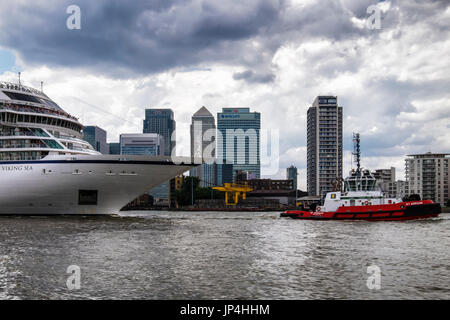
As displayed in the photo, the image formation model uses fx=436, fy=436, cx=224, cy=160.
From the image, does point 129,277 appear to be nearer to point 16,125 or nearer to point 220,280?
point 220,280

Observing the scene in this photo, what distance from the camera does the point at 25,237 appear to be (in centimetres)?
2572

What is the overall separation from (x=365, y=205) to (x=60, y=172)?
104ft

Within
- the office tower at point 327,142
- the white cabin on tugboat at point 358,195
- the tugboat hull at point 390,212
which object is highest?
the office tower at point 327,142

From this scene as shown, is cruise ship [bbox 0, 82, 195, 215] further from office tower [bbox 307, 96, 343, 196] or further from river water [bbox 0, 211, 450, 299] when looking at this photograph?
office tower [bbox 307, 96, 343, 196]

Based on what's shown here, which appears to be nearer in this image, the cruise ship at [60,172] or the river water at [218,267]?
the river water at [218,267]

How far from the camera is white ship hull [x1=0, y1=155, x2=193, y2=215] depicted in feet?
131

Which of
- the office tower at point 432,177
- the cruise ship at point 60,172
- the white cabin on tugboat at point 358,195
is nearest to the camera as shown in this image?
the cruise ship at point 60,172

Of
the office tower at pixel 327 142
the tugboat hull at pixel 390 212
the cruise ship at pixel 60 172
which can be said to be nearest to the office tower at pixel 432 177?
the office tower at pixel 327 142

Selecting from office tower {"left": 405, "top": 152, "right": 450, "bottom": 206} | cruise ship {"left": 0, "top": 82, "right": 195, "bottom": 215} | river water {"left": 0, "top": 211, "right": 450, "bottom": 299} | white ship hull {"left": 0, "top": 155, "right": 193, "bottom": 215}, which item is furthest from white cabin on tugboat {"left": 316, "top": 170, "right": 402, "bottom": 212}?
office tower {"left": 405, "top": 152, "right": 450, "bottom": 206}

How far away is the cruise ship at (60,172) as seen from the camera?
131ft

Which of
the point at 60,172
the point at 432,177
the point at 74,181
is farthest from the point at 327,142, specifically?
the point at 60,172

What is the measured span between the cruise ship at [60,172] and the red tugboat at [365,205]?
17950 mm

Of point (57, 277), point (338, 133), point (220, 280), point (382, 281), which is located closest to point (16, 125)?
point (57, 277)

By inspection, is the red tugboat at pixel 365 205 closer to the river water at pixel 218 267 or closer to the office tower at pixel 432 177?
the river water at pixel 218 267
